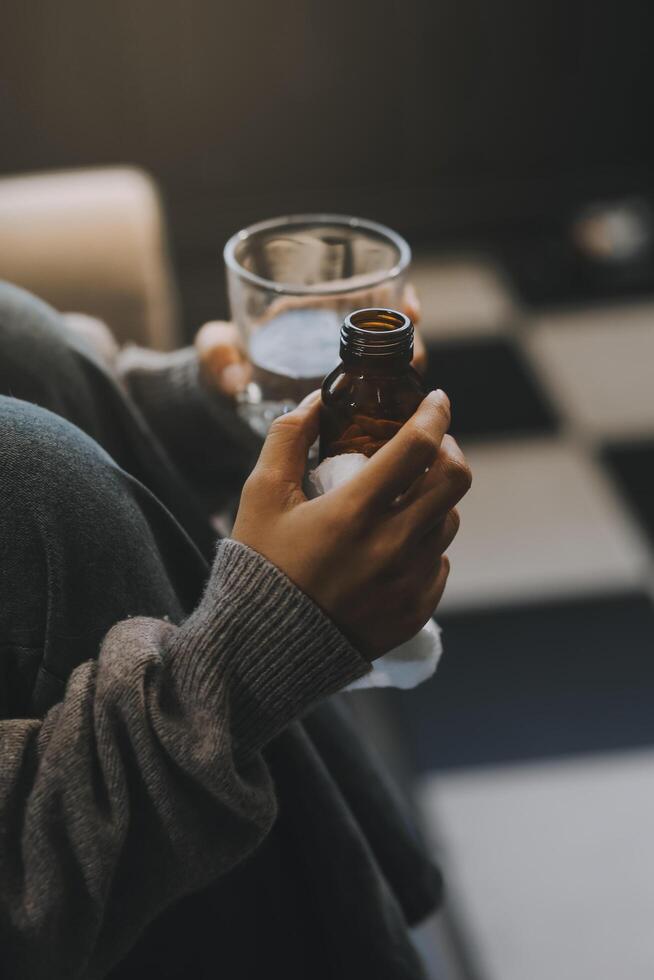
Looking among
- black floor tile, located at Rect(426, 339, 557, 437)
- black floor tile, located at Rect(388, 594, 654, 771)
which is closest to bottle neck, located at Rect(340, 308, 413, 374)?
black floor tile, located at Rect(388, 594, 654, 771)

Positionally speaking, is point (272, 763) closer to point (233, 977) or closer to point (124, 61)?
point (233, 977)

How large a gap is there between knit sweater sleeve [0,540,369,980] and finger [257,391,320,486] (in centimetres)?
5

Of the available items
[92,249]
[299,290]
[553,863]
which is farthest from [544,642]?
[299,290]

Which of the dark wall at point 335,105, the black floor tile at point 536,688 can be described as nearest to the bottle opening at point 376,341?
the black floor tile at point 536,688

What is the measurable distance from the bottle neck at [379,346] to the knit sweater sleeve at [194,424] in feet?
1.14

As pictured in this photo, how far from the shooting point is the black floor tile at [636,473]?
85.4 inches

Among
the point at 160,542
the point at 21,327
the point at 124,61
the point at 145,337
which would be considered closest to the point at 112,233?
the point at 145,337

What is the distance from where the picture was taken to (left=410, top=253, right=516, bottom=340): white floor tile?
280 centimetres

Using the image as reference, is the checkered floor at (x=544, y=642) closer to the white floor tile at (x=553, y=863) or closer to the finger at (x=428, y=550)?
the white floor tile at (x=553, y=863)

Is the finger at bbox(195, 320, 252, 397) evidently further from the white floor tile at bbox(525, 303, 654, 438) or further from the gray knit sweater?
the white floor tile at bbox(525, 303, 654, 438)

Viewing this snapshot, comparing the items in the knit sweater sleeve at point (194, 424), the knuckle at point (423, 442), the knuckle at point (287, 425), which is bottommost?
the knit sweater sleeve at point (194, 424)

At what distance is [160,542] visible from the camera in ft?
2.30

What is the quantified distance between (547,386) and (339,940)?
77.4 inches

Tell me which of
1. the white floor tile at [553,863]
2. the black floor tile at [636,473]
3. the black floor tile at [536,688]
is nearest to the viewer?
the white floor tile at [553,863]
